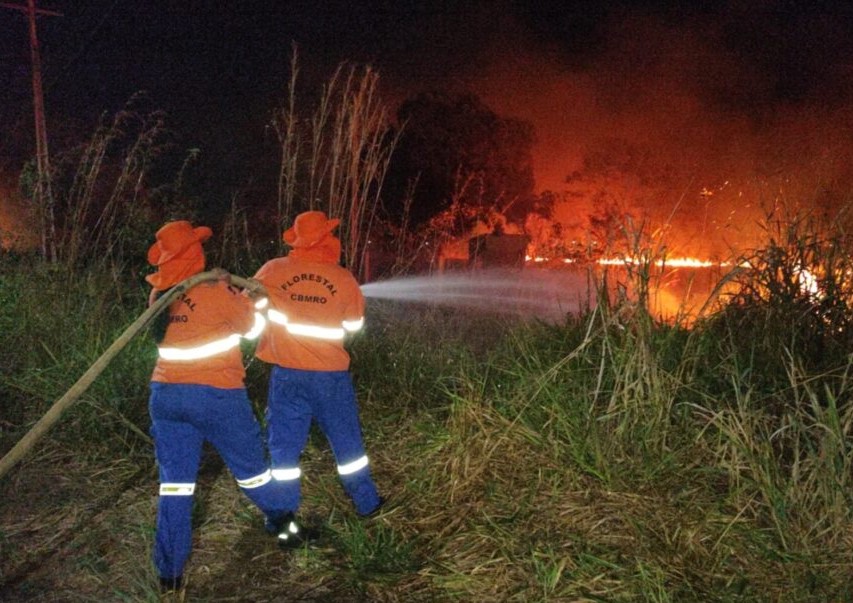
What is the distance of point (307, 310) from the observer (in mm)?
3941

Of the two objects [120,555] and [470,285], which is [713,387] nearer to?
[120,555]

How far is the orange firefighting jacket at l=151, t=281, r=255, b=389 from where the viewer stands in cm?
342

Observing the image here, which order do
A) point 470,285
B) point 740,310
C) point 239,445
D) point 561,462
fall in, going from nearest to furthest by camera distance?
point 239,445 → point 561,462 → point 740,310 → point 470,285

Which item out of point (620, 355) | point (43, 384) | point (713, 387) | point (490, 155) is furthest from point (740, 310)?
point (490, 155)

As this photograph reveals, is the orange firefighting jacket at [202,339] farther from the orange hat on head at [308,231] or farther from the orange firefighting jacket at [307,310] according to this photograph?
the orange hat on head at [308,231]

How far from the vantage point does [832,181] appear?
5.59 meters

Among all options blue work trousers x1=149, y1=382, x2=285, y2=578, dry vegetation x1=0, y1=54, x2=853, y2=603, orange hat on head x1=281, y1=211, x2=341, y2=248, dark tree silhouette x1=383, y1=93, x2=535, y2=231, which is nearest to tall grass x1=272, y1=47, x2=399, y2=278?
dry vegetation x1=0, y1=54, x2=853, y2=603

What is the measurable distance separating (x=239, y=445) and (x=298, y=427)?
472 mm

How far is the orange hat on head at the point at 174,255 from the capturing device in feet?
11.4

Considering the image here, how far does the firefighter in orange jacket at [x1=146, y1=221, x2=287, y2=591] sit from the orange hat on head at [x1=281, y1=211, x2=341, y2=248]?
0.53 metres

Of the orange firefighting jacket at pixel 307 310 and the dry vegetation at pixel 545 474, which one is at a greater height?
the orange firefighting jacket at pixel 307 310

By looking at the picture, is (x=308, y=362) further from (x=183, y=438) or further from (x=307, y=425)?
(x=183, y=438)

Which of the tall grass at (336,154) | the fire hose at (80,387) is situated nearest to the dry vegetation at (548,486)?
the fire hose at (80,387)

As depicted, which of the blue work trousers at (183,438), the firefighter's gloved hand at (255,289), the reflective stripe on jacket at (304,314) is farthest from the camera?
the reflective stripe on jacket at (304,314)
